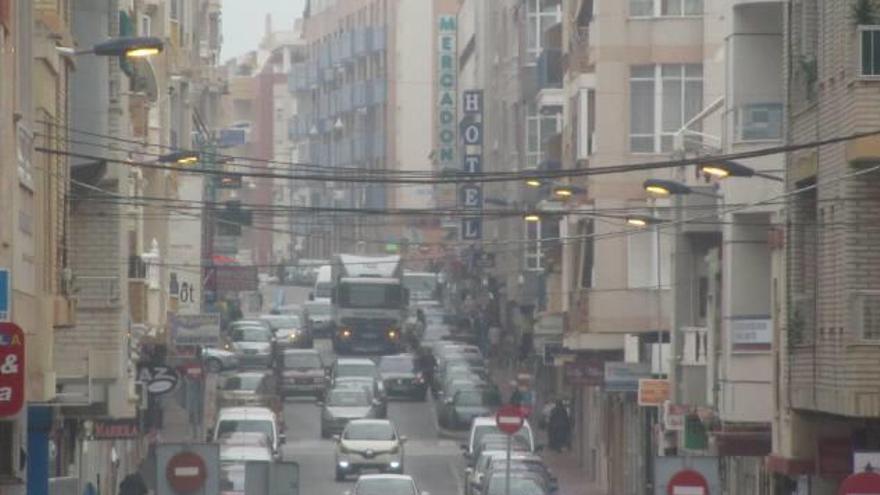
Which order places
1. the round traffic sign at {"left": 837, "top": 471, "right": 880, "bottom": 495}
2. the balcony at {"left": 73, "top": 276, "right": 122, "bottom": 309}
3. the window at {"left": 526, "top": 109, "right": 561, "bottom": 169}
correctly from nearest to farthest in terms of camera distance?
the round traffic sign at {"left": 837, "top": 471, "right": 880, "bottom": 495}
the balcony at {"left": 73, "top": 276, "right": 122, "bottom": 309}
the window at {"left": 526, "top": 109, "right": 561, "bottom": 169}

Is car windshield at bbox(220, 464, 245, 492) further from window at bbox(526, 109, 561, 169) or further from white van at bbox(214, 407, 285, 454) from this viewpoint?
window at bbox(526, 109, 561, 169)

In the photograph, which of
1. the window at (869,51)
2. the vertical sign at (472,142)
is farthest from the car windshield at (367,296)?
the window at (869,51)

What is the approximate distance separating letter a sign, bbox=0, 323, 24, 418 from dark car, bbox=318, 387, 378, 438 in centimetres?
4654

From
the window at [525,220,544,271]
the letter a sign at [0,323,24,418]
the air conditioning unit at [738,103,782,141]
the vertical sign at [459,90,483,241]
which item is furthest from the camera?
the vertical sign at [459,90,483,241]

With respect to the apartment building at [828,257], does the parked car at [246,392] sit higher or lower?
lower

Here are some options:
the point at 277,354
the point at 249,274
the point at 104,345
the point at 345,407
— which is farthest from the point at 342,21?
the point at 104,345

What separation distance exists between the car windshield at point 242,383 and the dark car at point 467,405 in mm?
4777

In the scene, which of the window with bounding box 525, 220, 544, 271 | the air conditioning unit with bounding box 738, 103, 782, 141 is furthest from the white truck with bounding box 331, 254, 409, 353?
the air conditioning unit with bounding box 738, 103, 782, 141

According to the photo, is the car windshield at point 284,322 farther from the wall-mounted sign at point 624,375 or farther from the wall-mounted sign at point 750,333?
the wall-mounted sign at point 750,333

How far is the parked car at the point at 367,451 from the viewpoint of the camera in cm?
5903

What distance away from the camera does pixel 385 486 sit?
47375 mm

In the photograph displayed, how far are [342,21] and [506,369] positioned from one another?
93.5 meters

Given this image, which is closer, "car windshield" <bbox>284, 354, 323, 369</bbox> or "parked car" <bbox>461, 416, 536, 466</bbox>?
"parked car" <bbox>461, 416, 536, 466</bbox>

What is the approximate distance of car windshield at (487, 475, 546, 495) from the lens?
4775cm
